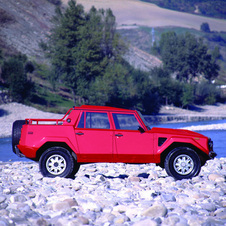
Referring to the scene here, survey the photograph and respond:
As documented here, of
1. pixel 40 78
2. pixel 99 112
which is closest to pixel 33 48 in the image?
pixel 40 78

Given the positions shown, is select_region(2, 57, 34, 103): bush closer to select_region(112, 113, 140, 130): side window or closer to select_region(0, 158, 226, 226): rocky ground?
select_region(0, 158, 226, 226): rocky ground

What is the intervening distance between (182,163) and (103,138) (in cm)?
223

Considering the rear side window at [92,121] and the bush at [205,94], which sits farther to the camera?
the bush at [205,94]

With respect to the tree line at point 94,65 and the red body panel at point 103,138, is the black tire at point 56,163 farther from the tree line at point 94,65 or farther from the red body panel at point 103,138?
the tree line at point 94,65

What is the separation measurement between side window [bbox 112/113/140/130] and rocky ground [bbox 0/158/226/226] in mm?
1468

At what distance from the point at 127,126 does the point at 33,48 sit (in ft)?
254

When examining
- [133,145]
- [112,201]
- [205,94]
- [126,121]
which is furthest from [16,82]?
[205,94]

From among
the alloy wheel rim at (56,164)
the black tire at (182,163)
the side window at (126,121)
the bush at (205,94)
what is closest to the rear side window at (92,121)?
the side window at (126,121)

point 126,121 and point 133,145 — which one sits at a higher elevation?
point 126,121

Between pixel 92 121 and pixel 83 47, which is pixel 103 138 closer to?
pixel 92 121

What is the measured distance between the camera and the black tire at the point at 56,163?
31.2 feet

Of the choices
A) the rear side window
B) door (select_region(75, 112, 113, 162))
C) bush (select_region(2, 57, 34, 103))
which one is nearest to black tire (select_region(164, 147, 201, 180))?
door (select_region(75, 112, 113, 162))

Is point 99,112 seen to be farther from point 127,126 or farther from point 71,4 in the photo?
point 71,4

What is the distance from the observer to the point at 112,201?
7.46m
